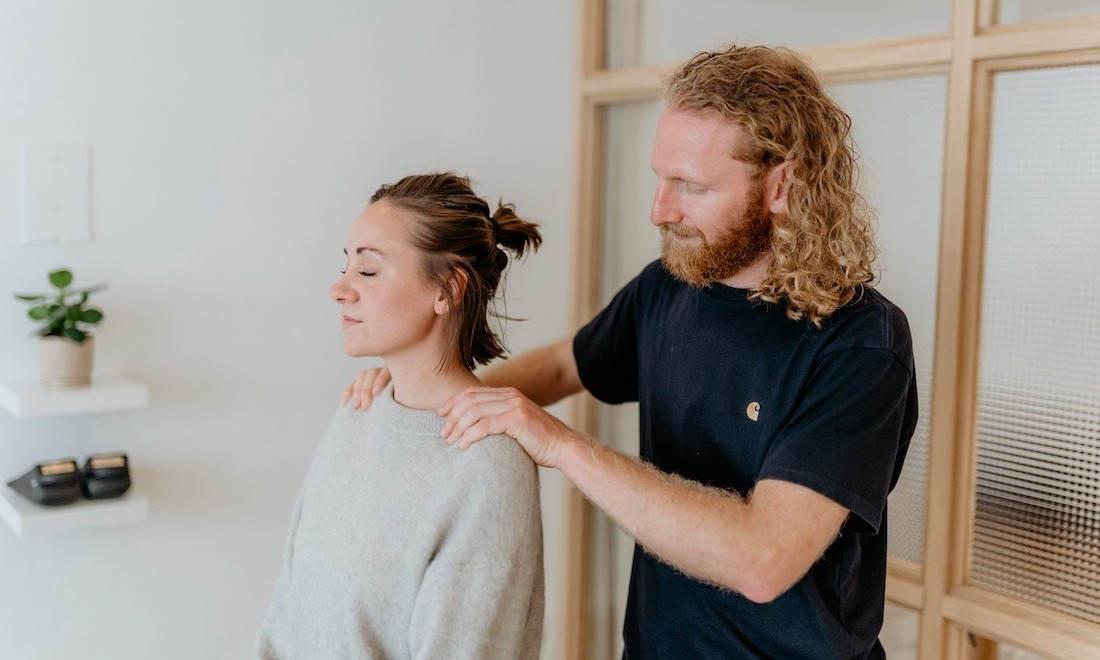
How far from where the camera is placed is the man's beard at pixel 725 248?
1.45 meters

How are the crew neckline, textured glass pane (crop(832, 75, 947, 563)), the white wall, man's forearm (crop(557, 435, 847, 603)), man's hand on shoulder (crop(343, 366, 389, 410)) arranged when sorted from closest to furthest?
1. man's forearm (crop(557, 435, 847, 603))
2. the crew neckline
3. man's hand on shoulder (crop(343, 366, 389, 410))
4. textured glass pane (crop(832, 75, 947, 563))
5. the white wall

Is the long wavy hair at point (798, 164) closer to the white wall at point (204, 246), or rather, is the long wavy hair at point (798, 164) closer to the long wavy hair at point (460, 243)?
the long wavy hair at point (460, 243)

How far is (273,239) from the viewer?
79.1 inches

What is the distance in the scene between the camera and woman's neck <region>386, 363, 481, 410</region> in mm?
1461

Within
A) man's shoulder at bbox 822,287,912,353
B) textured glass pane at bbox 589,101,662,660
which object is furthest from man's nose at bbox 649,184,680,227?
textured glass pane at bbox 589,101,662,660

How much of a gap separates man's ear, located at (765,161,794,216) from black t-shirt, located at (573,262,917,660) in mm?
141

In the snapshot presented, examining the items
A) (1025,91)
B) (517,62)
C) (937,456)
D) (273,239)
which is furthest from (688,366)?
(517,62)

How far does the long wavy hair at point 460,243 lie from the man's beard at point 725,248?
223mm

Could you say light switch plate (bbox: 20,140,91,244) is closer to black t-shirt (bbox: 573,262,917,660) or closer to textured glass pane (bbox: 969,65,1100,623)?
black t-shirt (bbox: 573,262,917,660)

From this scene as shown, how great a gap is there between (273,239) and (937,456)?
129 centimetres

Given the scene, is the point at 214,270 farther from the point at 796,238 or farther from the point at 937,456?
the point at 937,456

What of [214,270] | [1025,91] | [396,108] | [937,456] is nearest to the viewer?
[1025,91]

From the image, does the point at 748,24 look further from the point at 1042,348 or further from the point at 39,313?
the point at 39,313

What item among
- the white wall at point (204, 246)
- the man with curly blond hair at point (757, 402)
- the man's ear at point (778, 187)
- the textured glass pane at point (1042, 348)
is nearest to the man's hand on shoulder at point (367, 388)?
the man with curly blond hair at point (757, 402)
